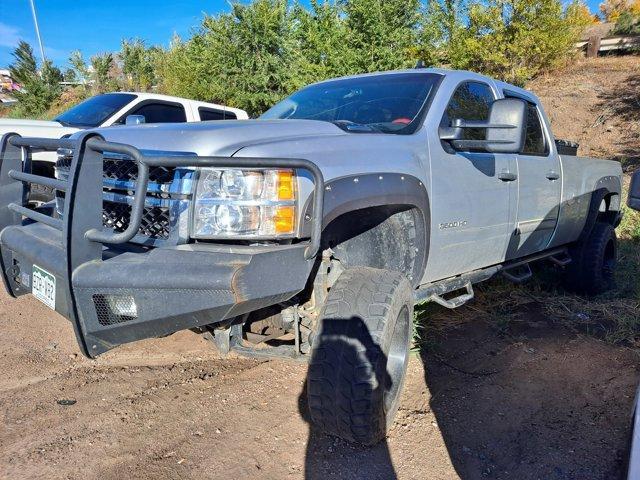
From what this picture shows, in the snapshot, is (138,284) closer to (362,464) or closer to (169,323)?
(169,323)

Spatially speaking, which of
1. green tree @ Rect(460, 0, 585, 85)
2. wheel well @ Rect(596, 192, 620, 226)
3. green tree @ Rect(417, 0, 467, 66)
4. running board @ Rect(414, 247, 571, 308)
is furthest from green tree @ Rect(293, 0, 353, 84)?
running board @ Rect(414, 247, 571, 308)

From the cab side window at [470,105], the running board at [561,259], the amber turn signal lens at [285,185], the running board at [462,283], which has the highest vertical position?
the cab side window at [470,105]

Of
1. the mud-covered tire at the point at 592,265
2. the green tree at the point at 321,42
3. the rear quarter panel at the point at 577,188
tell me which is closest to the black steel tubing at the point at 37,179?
the rear quarter panel at the point at 577,188

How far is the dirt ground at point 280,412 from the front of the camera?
8.26ft

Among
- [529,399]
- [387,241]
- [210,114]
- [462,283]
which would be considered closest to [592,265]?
[462,283]

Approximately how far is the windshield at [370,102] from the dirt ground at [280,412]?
65.9 inches

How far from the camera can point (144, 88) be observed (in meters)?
27.0

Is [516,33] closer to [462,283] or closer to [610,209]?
[610,209]

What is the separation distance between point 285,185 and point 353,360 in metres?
0.89

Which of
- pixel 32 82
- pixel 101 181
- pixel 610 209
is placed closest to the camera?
pixel 101 181

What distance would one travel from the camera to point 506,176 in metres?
3.62

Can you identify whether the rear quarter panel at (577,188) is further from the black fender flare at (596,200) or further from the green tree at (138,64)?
the green tree at (138,64)

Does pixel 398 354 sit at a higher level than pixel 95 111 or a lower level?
lower

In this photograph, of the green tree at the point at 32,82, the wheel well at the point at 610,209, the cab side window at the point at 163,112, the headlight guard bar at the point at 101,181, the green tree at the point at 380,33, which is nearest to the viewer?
the headlight guard bar at the point at 101,181
